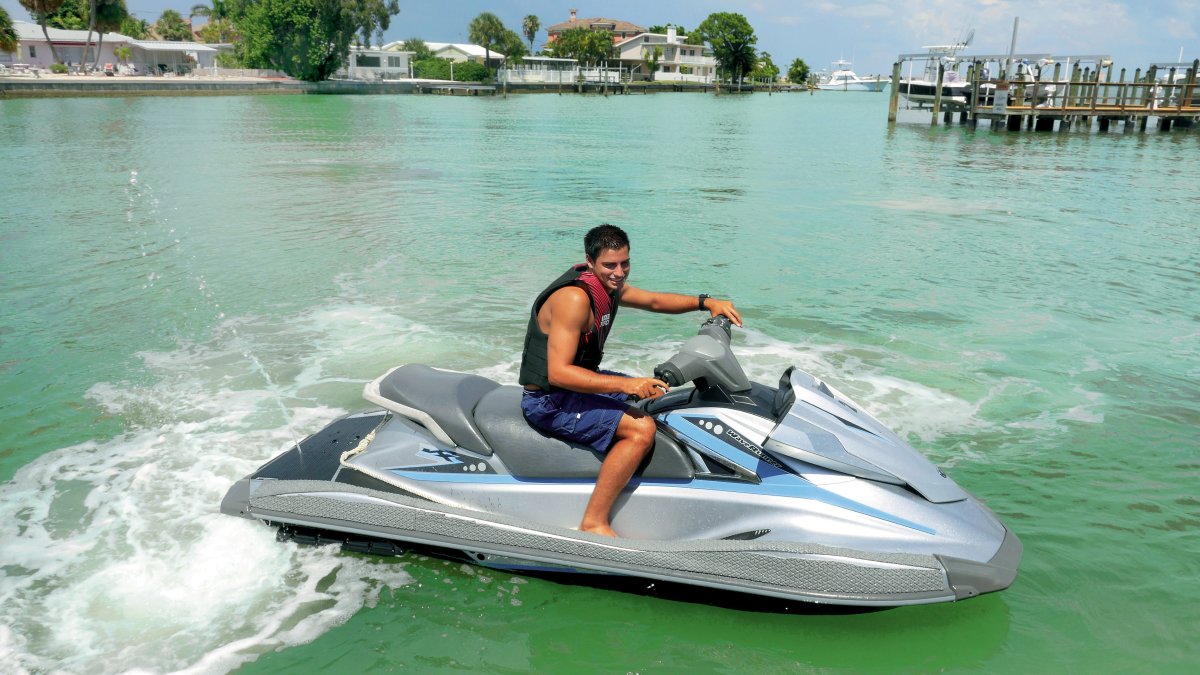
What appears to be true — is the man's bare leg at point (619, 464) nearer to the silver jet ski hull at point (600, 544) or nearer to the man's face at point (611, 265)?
the silver jet ski hull at point (600, 544)

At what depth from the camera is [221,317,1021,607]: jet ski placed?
3.22 m

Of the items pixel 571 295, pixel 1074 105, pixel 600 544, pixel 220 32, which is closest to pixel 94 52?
pixel 220 32

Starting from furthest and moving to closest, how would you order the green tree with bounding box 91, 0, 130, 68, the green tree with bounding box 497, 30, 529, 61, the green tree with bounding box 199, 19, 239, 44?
the green tree with bounding box 199, 19, 239, 44 → the green tree with bounding box 497, 30, 529, 61 → the green tree with bounding box 91, 0, 130, 68

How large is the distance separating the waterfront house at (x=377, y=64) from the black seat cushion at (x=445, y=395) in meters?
96.8

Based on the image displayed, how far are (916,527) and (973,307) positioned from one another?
20.7 ft

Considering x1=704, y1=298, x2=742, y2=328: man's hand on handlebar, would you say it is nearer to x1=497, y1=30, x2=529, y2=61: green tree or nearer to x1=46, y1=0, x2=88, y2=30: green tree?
x1=46, y1=0, x2=88, y2=30: green tree

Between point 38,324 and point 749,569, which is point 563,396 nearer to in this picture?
point 749,569

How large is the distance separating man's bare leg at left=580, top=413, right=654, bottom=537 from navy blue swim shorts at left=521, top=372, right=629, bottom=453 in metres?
0.04

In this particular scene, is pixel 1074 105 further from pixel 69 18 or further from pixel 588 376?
pixel 69 18

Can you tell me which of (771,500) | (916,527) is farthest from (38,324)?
(916,527)

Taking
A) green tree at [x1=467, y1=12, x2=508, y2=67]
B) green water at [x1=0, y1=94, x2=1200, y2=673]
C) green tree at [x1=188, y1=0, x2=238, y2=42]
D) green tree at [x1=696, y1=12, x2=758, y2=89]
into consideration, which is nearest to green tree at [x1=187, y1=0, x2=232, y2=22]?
green tree at [x1=188, y1=0, x2=238, y2=42]

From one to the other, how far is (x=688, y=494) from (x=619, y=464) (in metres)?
0.33

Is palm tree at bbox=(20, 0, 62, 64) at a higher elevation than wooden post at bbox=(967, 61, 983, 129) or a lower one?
higher

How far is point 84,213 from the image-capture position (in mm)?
13844
